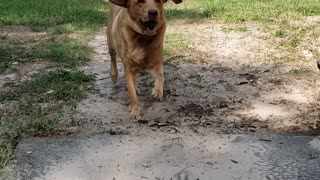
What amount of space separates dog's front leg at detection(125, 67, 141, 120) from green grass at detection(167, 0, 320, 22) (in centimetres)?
444

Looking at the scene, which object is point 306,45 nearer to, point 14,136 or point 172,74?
point 172,74

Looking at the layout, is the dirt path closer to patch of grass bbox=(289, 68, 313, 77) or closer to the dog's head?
patch of grass bbox=(289, 68, 313, 77)

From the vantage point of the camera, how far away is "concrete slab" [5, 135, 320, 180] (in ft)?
12.0

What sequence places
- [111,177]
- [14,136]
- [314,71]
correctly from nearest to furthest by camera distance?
[111,177]
[14,136]
[314,71]

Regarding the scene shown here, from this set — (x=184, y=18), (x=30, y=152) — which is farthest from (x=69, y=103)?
(x=184, y=18)

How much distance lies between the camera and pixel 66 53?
713 cm

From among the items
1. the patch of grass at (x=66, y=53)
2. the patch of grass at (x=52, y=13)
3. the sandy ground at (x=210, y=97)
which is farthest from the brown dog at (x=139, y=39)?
the patch of grass at (x=52, y=13)

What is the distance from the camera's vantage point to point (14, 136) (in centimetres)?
427

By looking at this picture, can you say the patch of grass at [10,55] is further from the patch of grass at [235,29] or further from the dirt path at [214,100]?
the patch of grass at [235,29]

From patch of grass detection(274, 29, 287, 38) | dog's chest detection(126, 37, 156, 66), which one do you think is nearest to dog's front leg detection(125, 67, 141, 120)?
dog's chest detection(126, 37, 156, 66)

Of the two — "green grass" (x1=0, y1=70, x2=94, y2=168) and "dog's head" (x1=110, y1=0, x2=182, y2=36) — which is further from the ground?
"dog's head" (x1=110, y1=0, x2=182, y2=36)

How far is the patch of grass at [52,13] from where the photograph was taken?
30.4 ft

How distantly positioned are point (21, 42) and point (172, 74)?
2.79m

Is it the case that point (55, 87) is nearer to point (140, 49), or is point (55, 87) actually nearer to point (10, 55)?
point (140, 49)
